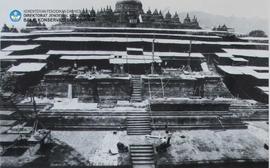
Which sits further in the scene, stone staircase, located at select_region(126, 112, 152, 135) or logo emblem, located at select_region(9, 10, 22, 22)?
stone staircase, located at select_region(126, 112, 152, 135)

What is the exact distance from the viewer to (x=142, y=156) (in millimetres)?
13102

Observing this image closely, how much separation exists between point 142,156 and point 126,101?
17.5 feet

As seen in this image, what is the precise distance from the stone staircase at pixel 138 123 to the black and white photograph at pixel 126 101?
2.3 inches

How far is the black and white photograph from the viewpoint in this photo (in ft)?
42.8

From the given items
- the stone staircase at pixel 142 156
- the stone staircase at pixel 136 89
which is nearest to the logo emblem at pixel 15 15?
the stone staircase at pixel 136 89

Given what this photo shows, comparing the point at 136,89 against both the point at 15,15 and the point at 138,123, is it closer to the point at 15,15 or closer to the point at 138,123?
the point at 138,123

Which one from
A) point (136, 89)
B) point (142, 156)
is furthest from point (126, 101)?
point (142, 156)

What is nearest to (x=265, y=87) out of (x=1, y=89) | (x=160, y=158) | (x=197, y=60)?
(x=197, y=60)

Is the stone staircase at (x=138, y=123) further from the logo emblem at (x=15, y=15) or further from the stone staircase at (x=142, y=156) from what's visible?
the logo emblem at (x=15, y=15)

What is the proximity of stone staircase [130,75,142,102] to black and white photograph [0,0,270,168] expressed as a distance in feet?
0.22

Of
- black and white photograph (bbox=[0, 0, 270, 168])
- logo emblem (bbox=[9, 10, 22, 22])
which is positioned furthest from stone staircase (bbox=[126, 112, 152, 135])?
logo emblem (bbox=[9, 10, 22, 22])

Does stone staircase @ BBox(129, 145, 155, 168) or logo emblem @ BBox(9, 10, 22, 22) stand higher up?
logo emblem @ BBox(9, 10, 22, 22)

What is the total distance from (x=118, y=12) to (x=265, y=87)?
2522 cm

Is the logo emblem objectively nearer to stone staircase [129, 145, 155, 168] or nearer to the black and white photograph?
the black and white photograph
